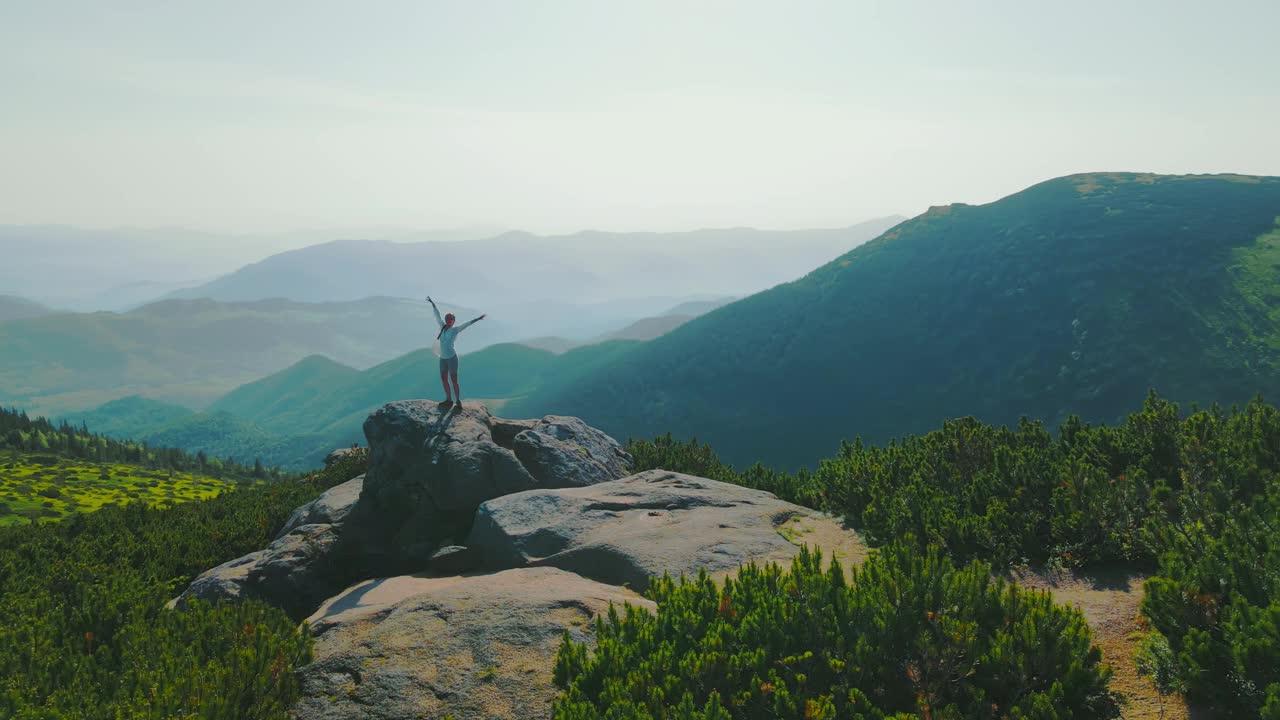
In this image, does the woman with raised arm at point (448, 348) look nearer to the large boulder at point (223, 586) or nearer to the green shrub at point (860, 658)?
the large boulder at point (223, 586)

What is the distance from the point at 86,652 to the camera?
388 inches

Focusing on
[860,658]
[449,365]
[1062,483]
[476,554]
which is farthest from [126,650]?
[1062,483]

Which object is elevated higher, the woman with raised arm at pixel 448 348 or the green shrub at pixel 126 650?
the woman with raised arm at pixel 448 348

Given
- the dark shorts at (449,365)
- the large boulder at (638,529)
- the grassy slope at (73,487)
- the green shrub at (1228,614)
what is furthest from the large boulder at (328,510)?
the grassy slope at (73,487)

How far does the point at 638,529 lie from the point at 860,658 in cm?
818

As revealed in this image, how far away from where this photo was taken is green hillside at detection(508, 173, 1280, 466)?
120 meters

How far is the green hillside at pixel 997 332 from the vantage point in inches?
4705

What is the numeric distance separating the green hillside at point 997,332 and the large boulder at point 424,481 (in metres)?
113

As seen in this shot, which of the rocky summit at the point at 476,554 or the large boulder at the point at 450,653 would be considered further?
the rocky summit at the point at 476,554

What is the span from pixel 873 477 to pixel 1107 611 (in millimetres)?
6825

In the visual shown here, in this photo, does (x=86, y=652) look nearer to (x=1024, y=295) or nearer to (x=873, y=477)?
(x=873, y=477)

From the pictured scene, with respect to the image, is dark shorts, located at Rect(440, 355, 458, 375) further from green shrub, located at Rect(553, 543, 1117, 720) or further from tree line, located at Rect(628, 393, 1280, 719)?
green shrub, located at Rect(553, 543, 1117, 720)

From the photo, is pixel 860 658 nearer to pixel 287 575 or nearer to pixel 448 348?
pixel 287 575

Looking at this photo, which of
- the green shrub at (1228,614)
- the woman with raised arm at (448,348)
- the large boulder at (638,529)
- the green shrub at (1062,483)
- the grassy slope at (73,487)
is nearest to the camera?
the green shrub at (1228,614)
